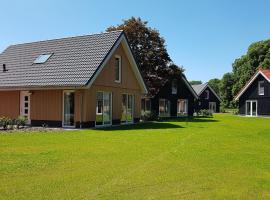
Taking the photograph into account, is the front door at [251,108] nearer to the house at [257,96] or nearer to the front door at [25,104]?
the house at [257,96]

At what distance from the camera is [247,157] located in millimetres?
11703

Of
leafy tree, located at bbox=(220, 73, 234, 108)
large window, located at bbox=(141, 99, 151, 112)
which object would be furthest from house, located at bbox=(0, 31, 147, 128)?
leafy tree, located at bbox=(220, 73, 234, 108)

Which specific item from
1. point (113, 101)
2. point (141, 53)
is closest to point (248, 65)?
point (141, 53)

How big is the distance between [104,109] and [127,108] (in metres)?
3.52

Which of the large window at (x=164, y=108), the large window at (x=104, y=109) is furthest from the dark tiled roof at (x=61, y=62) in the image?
the large window at (x=164, y=108)

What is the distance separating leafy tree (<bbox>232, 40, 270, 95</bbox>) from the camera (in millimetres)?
68750

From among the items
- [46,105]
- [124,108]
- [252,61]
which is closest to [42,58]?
[46,105]

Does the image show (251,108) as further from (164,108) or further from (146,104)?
(146,104)

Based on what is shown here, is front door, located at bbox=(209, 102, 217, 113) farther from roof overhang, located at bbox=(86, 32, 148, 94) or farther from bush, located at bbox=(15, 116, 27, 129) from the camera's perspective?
bush, located at bbox=(15, 116, 27, 129)

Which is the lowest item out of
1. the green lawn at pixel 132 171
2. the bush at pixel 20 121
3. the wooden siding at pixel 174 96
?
the green lawn at pixel 132 171

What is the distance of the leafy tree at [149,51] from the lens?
38.7 meters

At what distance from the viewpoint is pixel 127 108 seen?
28281 millimetres

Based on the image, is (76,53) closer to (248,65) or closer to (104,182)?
(104,182)

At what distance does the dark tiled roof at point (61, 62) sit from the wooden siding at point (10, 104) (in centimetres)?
93
